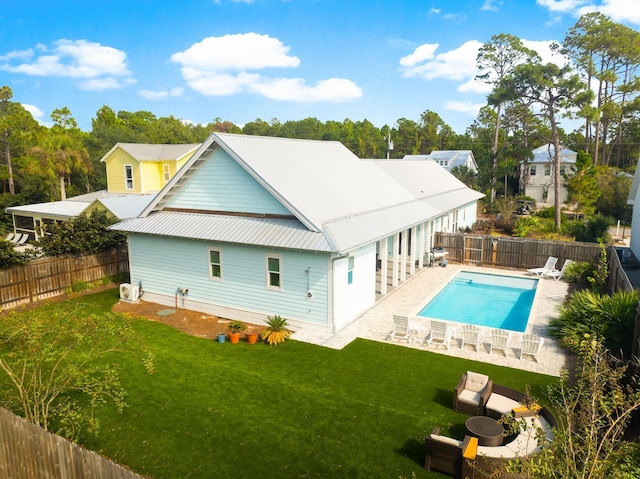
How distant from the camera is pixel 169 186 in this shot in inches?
805

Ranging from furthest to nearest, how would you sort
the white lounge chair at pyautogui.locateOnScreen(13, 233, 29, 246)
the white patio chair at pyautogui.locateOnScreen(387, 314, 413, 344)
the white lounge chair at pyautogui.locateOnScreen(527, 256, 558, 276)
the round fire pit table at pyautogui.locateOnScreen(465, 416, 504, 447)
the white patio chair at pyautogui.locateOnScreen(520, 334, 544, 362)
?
the white lounge chair at pyautogui.locateOnScreen(13, 233, 29, 246) < the white lounge chair at pyautogui.locateOnScreen(527, 256, 558, 276) < the white patio chair at pyautogui.locateOnScreen(387, 314, 413, 344) < the white patio chair at pyautogui.locateOnScreen(520, 334, 544, 362) < the round fire pit table at pyautogui.locateOnScreen(465, 416, 504, 447)

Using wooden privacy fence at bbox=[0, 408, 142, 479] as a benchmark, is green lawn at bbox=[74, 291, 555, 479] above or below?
below

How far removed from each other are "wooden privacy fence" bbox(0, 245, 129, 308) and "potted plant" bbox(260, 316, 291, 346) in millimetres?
11385

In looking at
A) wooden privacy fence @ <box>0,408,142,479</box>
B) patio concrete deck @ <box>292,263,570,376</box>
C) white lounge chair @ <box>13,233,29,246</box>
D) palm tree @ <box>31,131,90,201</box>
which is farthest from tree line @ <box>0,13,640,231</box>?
wooden privacy fence @ <box>0,408,142,479</box>

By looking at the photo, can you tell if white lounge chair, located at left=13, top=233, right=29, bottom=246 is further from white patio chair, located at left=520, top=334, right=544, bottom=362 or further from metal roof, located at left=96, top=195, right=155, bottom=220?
white patio chair, located at left=520, top=334, right=544, bottom=362

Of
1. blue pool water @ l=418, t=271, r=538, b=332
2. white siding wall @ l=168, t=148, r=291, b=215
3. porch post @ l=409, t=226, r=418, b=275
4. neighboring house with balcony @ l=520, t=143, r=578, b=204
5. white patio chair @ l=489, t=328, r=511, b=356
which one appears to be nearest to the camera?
white patio chair @ l=489, t=328, r=511, b=356

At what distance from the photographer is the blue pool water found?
1973 cm

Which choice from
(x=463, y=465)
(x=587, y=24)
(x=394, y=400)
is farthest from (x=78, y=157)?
(x=587, y=24)

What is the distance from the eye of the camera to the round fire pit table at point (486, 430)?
9.42 metres

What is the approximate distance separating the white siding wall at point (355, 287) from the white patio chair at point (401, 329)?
201cm

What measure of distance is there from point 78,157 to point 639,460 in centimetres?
4872

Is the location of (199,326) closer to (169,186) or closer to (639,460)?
(169,186)

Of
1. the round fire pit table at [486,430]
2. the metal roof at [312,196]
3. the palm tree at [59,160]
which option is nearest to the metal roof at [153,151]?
the palm tree at [59,160]

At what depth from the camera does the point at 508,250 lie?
28.1 m
